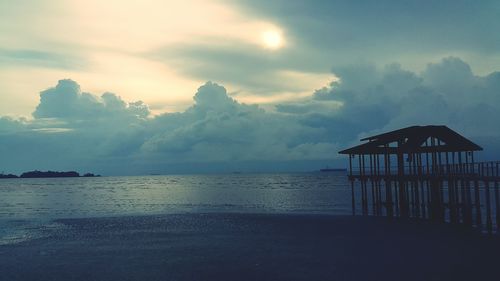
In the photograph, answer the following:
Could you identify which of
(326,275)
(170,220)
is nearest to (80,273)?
(326,275)

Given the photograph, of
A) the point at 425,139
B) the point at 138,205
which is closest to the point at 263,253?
the point at 425,139

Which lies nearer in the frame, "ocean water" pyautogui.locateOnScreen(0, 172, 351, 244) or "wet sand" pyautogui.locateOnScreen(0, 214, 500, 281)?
"wet sand" pyautogui.locateOnScreen(0, 214, 500, 281)

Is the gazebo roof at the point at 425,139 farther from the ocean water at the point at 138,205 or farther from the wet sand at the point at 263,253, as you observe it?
the ocean water at the point at 138,205

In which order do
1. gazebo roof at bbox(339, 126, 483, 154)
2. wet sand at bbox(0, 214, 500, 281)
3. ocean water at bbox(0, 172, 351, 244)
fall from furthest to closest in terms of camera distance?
ocean water at bbox(0, 172, 351, 244), gazebo roof at bbox(339, 126, 483, 154), wet sand at bbox(0, 214, 500, 281)

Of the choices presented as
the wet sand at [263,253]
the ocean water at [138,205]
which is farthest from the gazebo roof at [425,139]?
the ocean water at [138,205]

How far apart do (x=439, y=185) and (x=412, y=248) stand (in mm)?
12612

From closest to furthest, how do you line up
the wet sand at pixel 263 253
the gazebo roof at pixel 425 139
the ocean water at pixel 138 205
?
the wet sand at pixel 263 253 → the gazebo roof at pixel 425 139 → the ocean water at pixel 138 205

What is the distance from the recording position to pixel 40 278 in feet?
61.7

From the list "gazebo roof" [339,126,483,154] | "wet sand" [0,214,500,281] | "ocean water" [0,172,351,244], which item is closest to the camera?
"wet sand" [0,214,500,281]

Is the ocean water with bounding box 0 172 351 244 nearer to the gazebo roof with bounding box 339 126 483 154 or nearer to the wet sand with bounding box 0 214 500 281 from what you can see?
the wet sand with bounding box 0 214 500 281

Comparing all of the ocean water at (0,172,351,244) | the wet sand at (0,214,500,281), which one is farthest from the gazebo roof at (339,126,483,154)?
the ocean water at (0,172,351,244)

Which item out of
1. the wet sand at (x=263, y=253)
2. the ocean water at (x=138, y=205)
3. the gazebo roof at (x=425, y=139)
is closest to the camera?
the wet sand at (x=263, y=253)

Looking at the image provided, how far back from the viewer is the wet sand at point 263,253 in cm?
1847

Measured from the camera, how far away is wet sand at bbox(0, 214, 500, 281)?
60.6 ft
